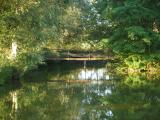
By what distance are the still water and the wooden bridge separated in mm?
14342

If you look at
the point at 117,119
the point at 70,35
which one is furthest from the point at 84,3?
the point at 117,119

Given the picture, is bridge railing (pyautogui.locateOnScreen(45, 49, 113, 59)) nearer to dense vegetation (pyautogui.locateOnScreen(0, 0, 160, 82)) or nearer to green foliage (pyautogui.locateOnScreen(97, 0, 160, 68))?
dense vegetation (pyautogui.locateOnScreen(0, 0, 160, 82))

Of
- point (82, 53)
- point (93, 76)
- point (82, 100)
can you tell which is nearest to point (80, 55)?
point (82, 53)

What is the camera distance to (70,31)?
52.4 meters

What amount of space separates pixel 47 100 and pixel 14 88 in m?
5.29

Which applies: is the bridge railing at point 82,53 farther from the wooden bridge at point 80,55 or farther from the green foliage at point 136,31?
the green foliage at point 136,31

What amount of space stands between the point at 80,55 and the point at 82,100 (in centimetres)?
2815

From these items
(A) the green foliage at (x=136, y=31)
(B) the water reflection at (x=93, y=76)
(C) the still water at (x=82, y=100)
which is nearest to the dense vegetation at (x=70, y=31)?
(A) the green foliage at (x=136, y=31)

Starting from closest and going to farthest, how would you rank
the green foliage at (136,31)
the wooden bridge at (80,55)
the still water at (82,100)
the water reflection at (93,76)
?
the still water at (82,100), the green foliage at (136,31), the water reflection at (93,76), the wooden bridge at (80,55)

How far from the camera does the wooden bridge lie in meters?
46.4

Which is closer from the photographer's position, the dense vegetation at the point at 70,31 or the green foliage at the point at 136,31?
the dense vegetation at the point at 70,31

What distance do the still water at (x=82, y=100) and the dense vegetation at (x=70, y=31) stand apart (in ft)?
7.40

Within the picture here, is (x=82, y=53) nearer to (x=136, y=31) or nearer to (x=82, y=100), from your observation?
(x=136, y=31)

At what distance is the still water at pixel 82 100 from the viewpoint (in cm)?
1738
